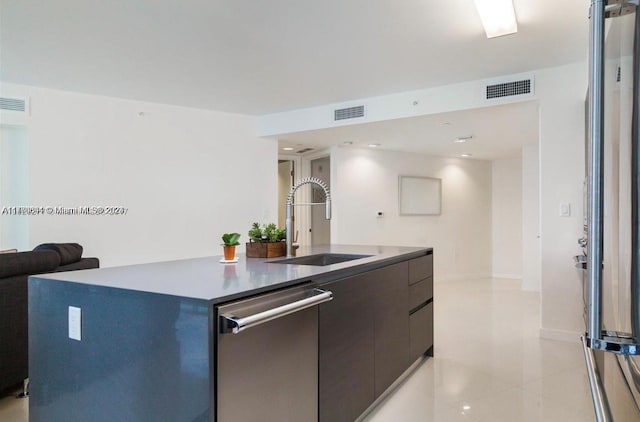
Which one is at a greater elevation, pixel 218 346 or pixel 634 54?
pixel 634 54

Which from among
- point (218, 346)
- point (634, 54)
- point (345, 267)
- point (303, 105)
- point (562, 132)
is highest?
point (303, 105)

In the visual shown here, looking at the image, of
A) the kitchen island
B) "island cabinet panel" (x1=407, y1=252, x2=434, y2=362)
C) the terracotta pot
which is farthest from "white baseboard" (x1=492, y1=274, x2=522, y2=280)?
the terracotta pot

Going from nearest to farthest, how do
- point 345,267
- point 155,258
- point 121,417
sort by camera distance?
point 121,417 → point 345,267 → point 155,258

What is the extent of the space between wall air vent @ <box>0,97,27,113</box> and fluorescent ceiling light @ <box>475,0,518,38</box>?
4.28 meters

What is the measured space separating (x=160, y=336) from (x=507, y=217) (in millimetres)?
7455

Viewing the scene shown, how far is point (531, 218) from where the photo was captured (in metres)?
6.52

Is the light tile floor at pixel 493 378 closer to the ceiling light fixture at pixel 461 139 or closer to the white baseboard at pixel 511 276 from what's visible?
the ceiling light fixture at pixel 461 139

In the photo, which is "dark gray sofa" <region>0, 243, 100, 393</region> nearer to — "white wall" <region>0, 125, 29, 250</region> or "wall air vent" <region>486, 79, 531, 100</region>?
"white wall" <region>0, 125, 29, 250</region>

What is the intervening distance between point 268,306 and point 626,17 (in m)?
1.22

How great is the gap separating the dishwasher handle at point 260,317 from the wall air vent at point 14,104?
4.11m

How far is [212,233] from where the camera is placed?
210 inches

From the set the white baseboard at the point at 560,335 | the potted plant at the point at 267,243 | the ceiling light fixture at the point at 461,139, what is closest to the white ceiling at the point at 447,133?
the ceiling light fixture at the point at 461,139

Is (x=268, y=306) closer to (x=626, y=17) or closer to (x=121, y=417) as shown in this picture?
(x=121, y=417)

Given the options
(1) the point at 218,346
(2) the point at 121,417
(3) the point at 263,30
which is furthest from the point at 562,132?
(2) the point at 121,417
